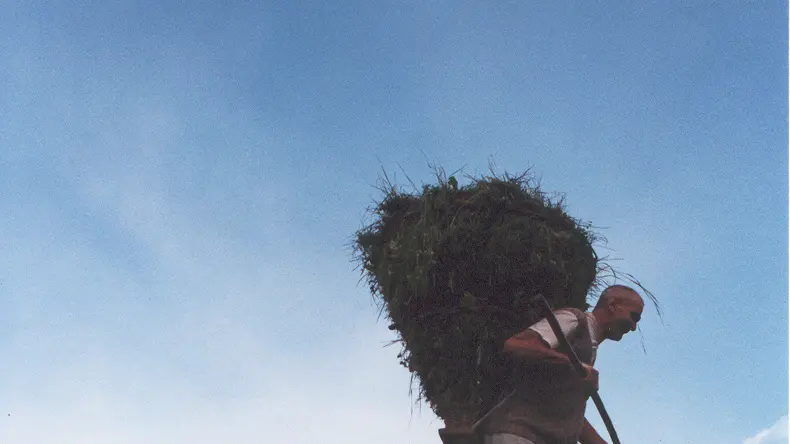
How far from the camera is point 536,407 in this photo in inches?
162

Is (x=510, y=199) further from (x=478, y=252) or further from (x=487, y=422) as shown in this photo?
(x=487, y=422)

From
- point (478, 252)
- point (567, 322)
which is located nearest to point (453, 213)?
point (478, 252)

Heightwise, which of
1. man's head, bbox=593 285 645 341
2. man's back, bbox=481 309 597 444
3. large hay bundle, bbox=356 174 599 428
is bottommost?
man's back, bbox=481 309 597 444

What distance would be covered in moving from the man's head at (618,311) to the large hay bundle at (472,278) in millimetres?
442

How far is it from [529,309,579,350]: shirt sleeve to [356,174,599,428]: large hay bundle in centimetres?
40

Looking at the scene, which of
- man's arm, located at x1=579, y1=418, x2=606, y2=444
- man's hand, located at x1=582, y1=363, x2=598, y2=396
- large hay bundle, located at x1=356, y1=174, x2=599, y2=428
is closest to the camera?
man's hand, located at x1=582, y1=363, x2=598, y2=396

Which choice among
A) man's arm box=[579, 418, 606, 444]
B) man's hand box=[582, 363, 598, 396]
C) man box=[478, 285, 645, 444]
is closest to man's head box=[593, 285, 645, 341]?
man box=[478, 285, 645, 444]

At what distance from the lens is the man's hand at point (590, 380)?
4115 millimetres

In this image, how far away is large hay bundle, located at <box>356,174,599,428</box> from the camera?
4.67 meters

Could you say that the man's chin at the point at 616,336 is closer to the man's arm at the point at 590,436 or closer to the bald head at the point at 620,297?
the bald head at the point at 620,297

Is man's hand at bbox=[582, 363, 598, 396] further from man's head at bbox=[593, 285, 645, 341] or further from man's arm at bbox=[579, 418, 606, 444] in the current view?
man's arm at bbox=[579, 418, 606, 444]

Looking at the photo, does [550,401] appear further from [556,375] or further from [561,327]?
[561,327]

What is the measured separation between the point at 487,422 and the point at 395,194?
197 cm

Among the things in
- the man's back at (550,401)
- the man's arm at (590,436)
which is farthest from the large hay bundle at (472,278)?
the man's arm at (590,436)
